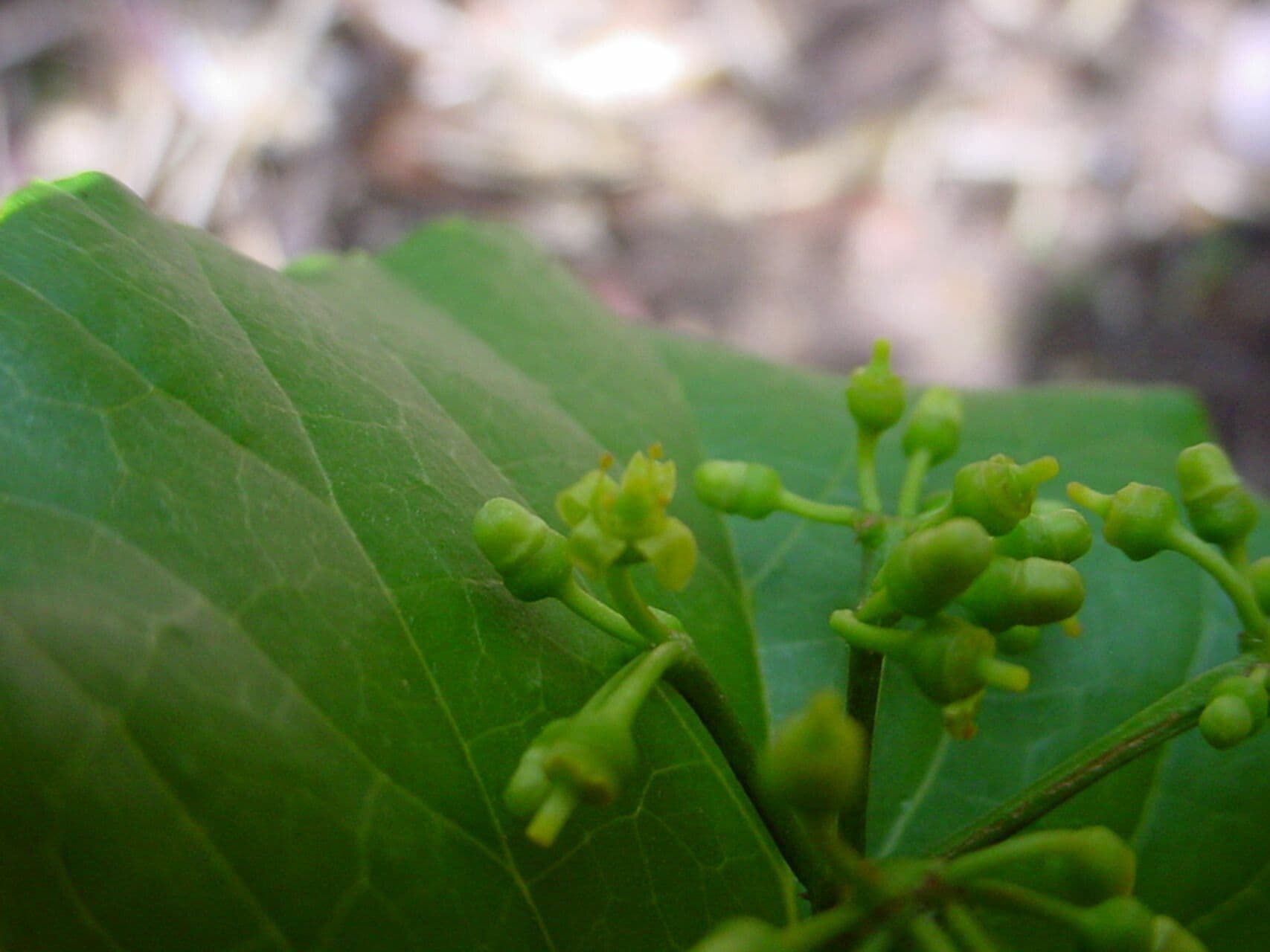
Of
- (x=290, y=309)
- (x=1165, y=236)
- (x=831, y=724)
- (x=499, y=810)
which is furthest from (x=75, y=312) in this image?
(x=1165, y=236)

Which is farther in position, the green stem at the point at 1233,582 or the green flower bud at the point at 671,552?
the green stem at the point at 1233,582

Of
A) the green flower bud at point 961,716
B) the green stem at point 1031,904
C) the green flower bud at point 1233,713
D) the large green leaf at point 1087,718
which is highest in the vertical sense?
the green flower bud at point 961,716

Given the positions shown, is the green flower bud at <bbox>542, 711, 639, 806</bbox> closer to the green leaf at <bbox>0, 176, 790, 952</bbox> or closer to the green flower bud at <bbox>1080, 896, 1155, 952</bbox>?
the green leaf at <bbox>0, 176, 790, 952</bbox>

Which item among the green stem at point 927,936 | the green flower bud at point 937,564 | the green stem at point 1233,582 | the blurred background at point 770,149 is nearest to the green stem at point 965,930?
the green stem at point 927,936

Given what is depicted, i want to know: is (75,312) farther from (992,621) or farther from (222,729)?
(992,621)

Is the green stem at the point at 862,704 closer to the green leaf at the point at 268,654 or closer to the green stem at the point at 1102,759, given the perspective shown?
the green stem at the point at 1102,759
